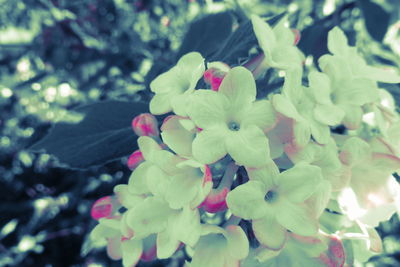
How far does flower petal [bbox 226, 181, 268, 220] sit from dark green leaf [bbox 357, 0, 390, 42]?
0.49 metres

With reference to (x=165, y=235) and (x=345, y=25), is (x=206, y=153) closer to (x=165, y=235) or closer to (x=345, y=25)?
(x=165, y=235)

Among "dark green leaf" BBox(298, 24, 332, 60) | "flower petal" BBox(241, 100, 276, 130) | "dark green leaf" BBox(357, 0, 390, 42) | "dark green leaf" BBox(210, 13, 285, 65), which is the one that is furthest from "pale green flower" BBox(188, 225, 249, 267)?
"dark green leaf" BBox(357, 0, 390, 42)

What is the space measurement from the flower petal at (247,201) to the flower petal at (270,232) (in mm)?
11

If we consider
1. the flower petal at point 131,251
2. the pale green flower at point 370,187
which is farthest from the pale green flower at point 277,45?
the flower petal at point 131,251

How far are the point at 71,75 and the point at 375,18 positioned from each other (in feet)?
2.19

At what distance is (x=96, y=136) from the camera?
21.6 inches

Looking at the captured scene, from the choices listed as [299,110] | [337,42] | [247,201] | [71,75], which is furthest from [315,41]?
[71,75]

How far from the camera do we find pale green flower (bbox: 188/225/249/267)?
14.6 inches

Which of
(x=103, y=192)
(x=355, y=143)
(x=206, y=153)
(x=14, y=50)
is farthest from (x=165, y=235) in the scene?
(x=14, y=50)

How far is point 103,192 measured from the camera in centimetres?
85

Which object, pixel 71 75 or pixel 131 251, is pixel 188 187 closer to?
pixel 131 251

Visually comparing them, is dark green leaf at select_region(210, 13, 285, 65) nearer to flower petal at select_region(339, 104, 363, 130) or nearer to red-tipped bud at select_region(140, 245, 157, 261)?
flower petal at select_region(339, 104, 363, 130)

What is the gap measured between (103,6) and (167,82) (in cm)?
71

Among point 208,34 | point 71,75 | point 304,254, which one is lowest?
point 71,75
